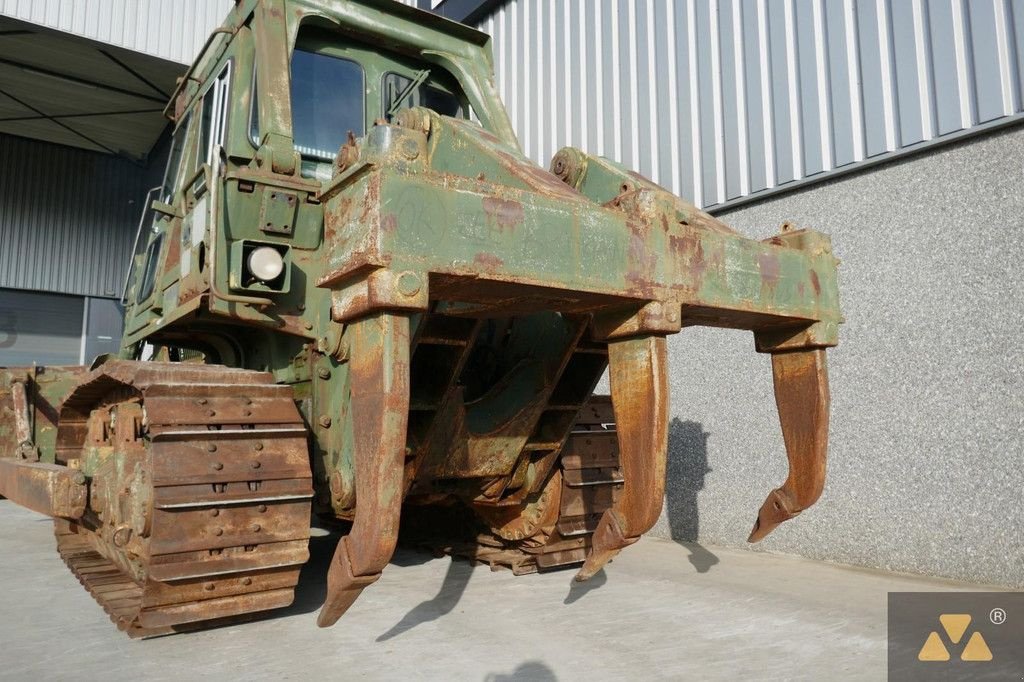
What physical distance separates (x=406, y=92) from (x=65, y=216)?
47.1 feet

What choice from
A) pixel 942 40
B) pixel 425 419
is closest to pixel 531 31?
pixel 942 40

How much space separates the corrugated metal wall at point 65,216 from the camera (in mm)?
15250

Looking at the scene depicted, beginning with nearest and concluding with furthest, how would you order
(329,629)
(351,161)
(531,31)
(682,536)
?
(351,161) < (329,629) < (682,536) < (531,31)

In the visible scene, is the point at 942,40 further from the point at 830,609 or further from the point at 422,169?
the point at 422,169

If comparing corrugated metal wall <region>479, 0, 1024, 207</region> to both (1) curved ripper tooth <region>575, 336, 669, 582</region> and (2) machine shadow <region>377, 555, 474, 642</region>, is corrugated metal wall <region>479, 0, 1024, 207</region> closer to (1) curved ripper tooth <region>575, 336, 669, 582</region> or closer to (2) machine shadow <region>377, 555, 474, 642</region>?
(1) curved ripper tooth <region>575, 336, 669, 582</region>

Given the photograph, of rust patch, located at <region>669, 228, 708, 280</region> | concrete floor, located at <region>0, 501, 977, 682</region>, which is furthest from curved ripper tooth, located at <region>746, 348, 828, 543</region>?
rust patch, located at <region>669, 228, 708, 280</region>

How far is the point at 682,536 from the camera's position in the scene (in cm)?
610

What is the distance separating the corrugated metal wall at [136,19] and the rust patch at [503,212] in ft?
33.5

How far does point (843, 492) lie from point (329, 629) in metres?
3.33

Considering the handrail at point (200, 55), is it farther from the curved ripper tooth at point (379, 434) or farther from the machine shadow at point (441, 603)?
the machine shadow at point (441, 603)

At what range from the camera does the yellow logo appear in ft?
9.46

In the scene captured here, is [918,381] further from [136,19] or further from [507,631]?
[136,19]

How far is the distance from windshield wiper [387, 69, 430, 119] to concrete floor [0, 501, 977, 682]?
2444 mm

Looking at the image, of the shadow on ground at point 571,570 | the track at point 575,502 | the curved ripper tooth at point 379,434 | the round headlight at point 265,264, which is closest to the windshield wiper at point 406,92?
the round headlight at point 265,264
